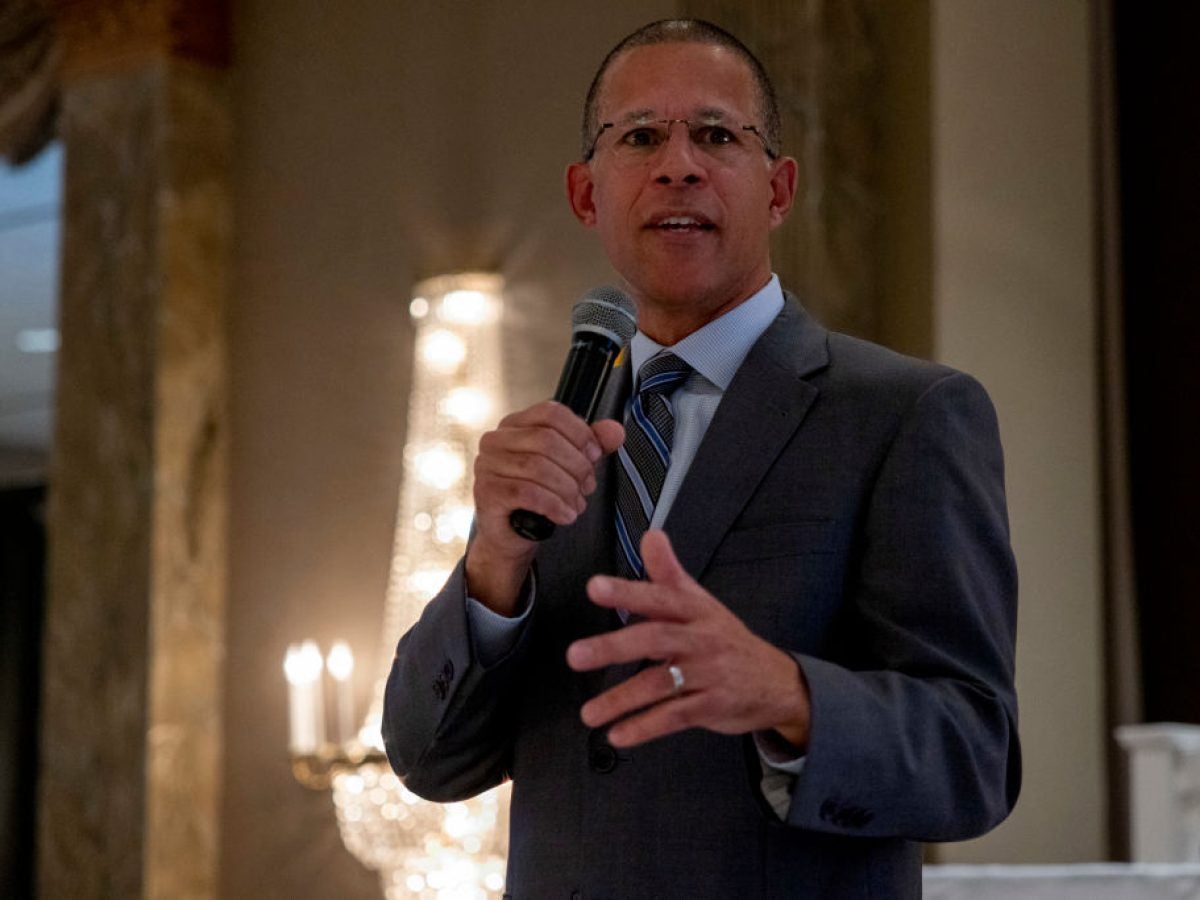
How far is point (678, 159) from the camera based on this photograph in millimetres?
1690

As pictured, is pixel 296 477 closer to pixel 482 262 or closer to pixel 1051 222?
pixel 482 262

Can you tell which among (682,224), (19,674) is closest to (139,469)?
(682,224)

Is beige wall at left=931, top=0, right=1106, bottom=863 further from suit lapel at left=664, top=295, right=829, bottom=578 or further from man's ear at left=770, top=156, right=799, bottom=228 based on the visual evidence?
suit lapel at left=664, top=295, right=829, bottom=578

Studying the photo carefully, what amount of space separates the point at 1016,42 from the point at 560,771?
337 centimetres

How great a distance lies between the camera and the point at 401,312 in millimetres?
5551

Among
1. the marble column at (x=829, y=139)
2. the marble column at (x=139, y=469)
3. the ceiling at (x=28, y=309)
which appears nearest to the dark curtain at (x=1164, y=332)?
the marble column at (x=829, y=139)

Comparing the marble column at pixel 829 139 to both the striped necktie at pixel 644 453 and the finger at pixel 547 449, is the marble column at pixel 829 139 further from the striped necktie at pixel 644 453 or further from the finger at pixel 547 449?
the finger at pixel 547 449

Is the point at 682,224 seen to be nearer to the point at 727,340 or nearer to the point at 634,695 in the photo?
the point at 727,340

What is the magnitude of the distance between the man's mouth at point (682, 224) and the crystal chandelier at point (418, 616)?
3.02 meters

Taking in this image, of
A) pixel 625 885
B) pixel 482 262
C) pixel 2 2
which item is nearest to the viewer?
pixel 625 885

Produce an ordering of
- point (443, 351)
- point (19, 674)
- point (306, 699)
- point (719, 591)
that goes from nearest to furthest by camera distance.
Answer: point (719, 591), point (443, 351), point (306, 699), point (19, 674)

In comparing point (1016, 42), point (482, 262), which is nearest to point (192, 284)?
point (482, 262)

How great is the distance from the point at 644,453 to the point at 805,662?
16.1 inches

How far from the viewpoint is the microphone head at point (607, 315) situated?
1.60m
